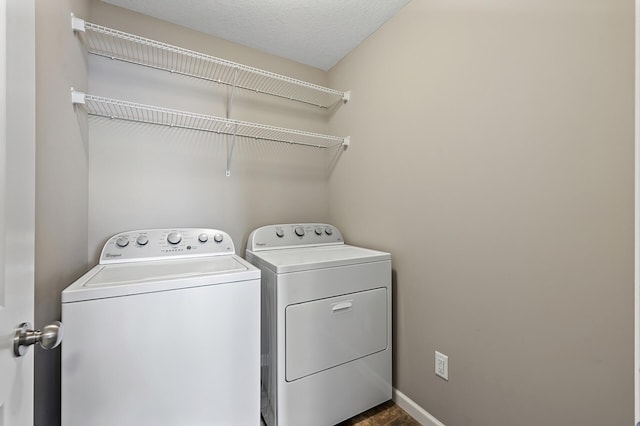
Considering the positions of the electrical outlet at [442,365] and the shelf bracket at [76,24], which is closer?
the shelf bracket at [76,24]

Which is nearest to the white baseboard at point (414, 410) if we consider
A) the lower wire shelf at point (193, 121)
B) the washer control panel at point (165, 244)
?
the washer control panel at point (165, 244)

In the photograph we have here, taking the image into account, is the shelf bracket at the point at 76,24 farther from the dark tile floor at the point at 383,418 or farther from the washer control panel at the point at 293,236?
the dark tile floor at the point at 383,418

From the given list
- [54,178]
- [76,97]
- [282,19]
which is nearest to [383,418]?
[54,178]

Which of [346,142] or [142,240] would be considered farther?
[346,142]

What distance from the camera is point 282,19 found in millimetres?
1720

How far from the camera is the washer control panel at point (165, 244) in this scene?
149cm

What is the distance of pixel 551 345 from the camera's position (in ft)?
3.35

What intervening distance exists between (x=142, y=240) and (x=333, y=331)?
3.90 feet

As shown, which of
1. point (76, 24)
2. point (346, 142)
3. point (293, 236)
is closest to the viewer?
point (76, 24)

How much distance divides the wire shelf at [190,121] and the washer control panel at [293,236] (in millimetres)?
684

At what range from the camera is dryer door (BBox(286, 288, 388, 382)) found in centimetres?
134

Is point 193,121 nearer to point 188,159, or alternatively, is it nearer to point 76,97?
point 188,159

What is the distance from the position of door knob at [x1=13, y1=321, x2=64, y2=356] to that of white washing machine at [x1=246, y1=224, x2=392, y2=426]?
84 cm

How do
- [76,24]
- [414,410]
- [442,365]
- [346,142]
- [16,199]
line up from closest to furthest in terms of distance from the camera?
[16,199]
[76,24]
[442,365]
[414,410]
[346,142]
